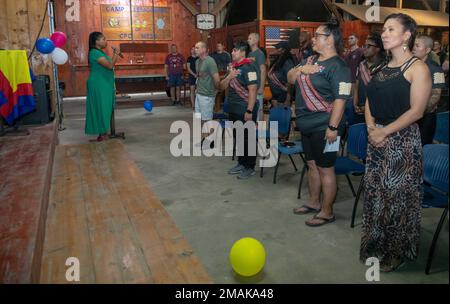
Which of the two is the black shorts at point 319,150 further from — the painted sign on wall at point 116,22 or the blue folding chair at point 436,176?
the painted sign on wall at point 116,22

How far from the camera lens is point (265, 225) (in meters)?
3.10

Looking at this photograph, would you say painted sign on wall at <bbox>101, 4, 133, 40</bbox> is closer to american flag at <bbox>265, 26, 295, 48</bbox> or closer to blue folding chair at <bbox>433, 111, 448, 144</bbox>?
american flag at <bbox>265, 26, 295, 48</bbox>

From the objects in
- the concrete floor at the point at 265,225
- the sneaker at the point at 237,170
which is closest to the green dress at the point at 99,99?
the concrete floor at the point at 265,225

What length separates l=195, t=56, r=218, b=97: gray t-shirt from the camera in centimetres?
485

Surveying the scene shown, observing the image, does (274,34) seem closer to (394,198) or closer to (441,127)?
(441,127)

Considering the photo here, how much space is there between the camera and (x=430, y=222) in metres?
3.14

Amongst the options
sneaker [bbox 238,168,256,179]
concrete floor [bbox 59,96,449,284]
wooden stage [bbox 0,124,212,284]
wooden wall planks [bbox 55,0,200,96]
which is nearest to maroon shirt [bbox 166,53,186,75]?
wooden wall planks [bbox 55,0,200,96]

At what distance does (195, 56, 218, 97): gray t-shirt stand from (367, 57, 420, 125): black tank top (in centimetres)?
273

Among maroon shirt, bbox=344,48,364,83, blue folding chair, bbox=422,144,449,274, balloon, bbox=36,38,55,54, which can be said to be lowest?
blue folding chair, bbox=422,144,449,274

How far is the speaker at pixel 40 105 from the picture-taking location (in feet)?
19.4
